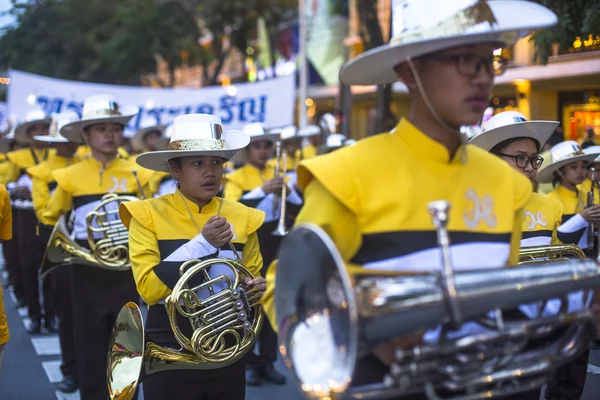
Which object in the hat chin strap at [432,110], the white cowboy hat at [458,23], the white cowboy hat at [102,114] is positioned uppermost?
the white cowboy hat at [458,23]

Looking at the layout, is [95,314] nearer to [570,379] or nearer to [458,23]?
[570,379]

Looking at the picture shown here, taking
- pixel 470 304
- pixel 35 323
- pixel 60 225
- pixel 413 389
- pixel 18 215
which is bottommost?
pixel 35 323

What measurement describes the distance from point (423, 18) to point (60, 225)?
4.48 meters

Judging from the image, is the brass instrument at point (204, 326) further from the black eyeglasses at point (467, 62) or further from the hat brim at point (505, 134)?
the hat brim at point (505, 134)

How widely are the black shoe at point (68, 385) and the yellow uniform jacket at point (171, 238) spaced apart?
3052 millimetres

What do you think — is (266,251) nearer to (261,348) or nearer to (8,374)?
(261,348)

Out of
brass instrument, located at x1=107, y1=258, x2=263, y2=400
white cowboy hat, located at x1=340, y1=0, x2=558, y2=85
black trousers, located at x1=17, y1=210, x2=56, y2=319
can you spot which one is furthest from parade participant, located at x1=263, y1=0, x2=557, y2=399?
black trousers, located at x1=17, y1=210, x2=56, y2=319

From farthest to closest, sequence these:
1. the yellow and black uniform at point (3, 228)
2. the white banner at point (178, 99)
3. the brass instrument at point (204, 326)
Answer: the white banner at point (178, 99)
the yellow and black uniform at point (3, 228)
the brass instrument at point (204, 326)

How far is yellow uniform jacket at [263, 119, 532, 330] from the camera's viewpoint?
2469 millimetres

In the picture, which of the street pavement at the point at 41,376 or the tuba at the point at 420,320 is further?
the street pavement at the point at 41,376

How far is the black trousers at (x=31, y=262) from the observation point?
9320 mm

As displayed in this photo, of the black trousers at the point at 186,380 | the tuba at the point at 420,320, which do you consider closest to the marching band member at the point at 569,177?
the black trousers at the point at 186,380

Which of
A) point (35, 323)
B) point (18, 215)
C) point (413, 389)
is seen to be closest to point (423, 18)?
point (413, 389)

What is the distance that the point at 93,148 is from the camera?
6520mm
